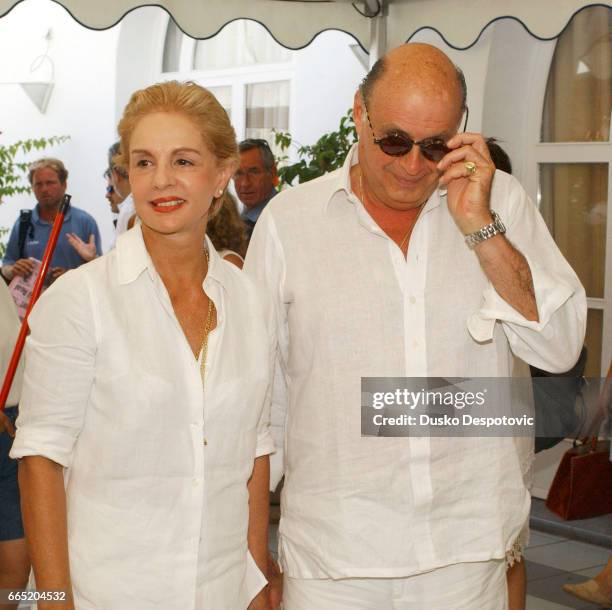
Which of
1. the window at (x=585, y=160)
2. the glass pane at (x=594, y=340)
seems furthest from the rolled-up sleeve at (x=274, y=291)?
the glass pane at (x=594, y=340)

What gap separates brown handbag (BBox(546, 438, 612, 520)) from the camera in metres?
4.64

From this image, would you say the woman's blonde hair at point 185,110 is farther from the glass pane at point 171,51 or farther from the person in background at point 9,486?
the glass pane at point 171,51

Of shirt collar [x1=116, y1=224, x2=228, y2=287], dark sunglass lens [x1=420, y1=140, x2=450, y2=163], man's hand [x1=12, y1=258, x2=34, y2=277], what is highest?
man's hand [x1=12, y1=258, x2=34, y2=277]

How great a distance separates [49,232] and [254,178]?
2481 millimetres

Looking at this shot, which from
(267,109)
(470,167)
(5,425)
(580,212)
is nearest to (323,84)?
(267,109)

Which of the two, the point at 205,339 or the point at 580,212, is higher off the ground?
the point at 580,212

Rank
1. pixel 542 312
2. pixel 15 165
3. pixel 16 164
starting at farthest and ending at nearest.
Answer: pixel 15 165 → pixel 16 164 → pixel 542 312

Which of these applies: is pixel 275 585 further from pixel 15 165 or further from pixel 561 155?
pixel 15 165

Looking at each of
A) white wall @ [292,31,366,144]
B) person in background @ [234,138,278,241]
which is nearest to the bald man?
person in background @ [234,138,278,241]

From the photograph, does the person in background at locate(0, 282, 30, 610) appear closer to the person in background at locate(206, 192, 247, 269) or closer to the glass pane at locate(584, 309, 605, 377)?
the person in background at locate(206, 192, 247, 269)

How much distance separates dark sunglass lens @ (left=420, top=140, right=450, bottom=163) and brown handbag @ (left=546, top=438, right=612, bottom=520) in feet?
8.15

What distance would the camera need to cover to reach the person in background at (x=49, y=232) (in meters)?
8.16

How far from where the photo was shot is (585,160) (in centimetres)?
758

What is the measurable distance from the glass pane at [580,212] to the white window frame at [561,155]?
0.11 meters
